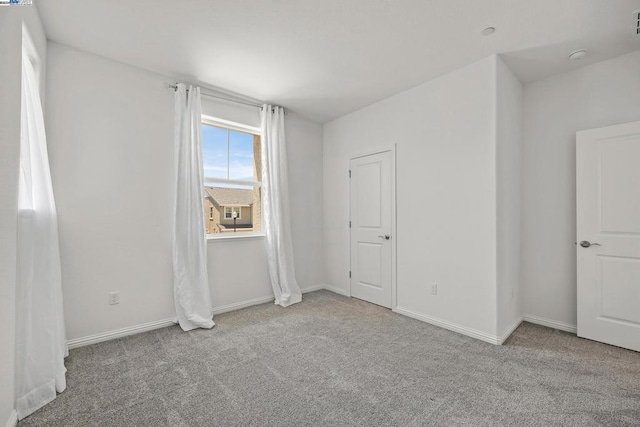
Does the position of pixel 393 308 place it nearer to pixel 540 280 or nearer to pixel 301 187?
pixel 540 280

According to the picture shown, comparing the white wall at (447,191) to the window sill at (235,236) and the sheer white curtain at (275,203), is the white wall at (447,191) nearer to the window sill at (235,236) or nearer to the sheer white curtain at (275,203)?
the sheer white curtain at (275,203)

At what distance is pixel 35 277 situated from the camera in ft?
6.13

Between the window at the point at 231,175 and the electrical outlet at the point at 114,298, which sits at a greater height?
the window at the point at 231,175

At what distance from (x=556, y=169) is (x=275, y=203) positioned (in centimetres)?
320

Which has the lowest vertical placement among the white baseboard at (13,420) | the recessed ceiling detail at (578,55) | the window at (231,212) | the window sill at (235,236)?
the white baseboard at (13,420)

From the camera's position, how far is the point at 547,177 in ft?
9.99

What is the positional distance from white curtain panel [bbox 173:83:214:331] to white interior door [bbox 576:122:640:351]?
375 cm

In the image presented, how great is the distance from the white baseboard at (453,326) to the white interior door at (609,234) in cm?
91

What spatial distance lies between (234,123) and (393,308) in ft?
10.0

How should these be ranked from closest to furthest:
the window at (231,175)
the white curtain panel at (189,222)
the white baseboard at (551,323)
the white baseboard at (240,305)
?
the white baseboard at (551,323)
the white curtain panel at (189,222)
the white baseboard at (240,305)
the window at (231,175)

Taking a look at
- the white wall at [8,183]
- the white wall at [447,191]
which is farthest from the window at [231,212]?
the white wall at [8,183]

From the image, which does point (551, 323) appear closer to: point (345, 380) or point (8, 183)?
point (345, 380)

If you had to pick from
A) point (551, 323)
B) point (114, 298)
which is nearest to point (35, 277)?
point (114, 298)

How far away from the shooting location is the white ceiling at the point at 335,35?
205 centimetres
